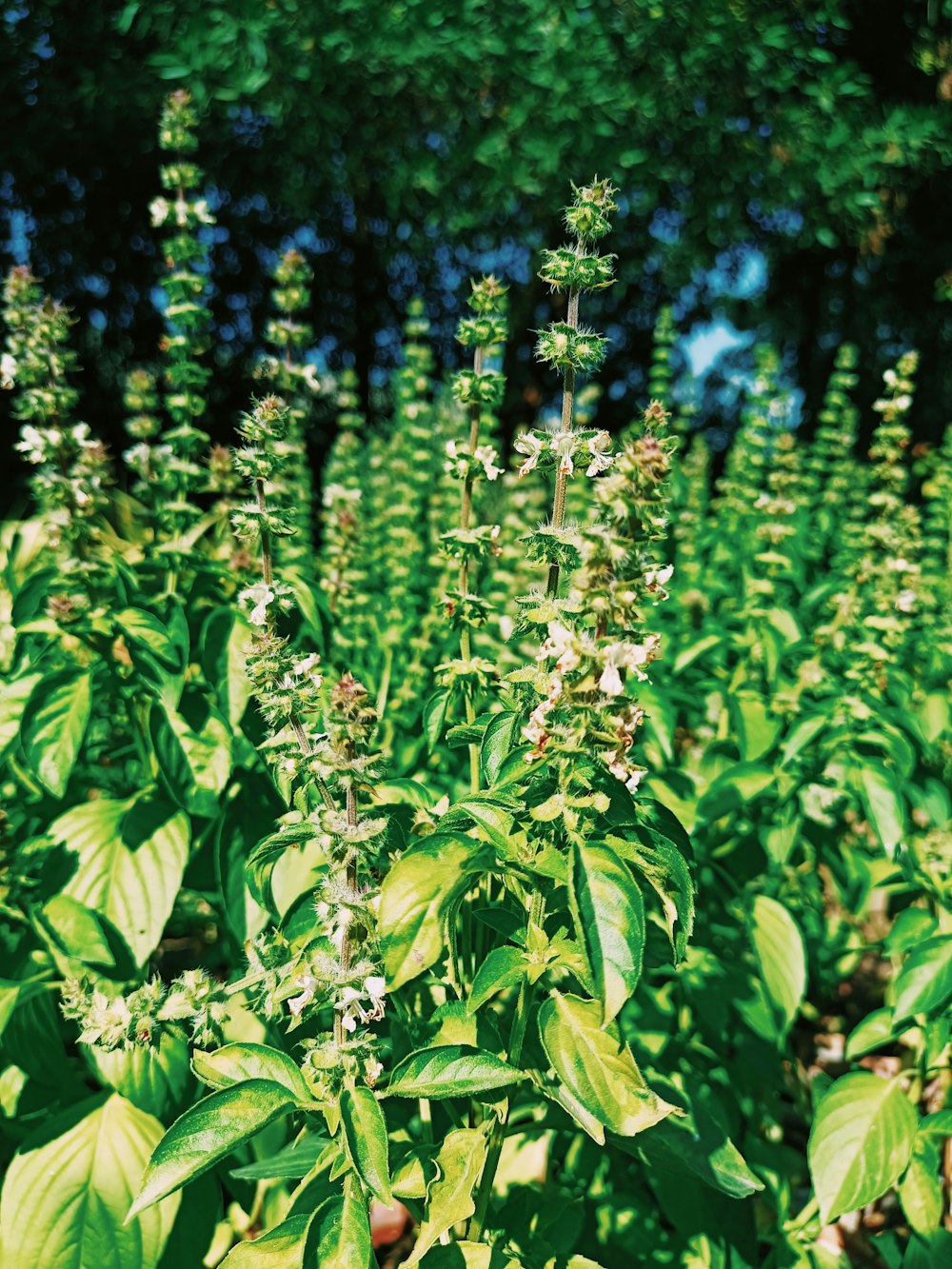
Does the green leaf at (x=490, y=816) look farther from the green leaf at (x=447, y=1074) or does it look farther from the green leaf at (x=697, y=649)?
the green leaf at (x=697, y=649)

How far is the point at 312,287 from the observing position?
9367 mm

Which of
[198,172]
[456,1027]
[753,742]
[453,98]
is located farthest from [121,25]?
[456,1027]

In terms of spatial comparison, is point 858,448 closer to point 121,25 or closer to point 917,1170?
point 121,25

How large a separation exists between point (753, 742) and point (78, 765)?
1495mm

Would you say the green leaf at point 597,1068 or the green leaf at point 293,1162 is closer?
the green leaf at point 597,1068

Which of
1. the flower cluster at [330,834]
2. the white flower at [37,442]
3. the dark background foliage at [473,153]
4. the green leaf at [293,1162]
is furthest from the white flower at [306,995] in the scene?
the dark background foliage at [473,153]

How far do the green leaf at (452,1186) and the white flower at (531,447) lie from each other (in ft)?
2.96

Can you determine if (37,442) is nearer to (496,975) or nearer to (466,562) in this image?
(466,562)

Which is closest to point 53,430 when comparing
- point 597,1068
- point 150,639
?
point 150,639

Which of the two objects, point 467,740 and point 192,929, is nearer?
point 467,740

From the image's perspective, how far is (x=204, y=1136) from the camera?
1088 mm

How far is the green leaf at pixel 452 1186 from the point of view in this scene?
1198 mm

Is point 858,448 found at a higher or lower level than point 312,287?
lower

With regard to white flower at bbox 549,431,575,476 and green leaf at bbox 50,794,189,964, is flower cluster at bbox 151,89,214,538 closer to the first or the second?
green leaf at bbox 50,794,189,964
